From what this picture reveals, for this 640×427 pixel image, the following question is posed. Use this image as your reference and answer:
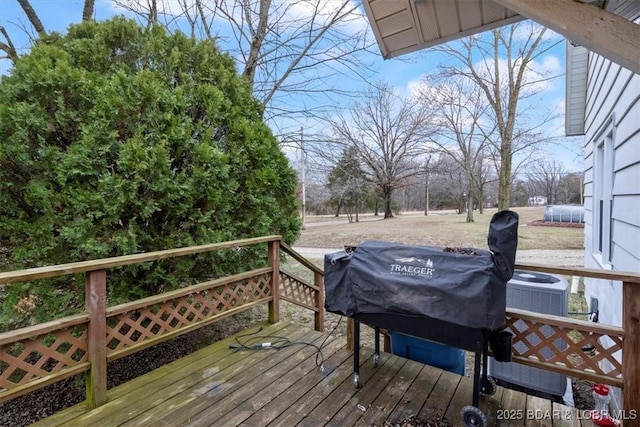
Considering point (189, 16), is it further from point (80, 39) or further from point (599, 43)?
point (599, 43)

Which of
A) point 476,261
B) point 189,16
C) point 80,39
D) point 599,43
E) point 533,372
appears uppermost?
point 189,16

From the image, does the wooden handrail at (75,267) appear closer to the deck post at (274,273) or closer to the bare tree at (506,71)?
the deck post at (274,273)

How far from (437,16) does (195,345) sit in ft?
12.8

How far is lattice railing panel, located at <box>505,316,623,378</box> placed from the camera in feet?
6.11

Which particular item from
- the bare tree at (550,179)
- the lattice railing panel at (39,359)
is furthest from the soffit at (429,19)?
the bare tree at (550,179)

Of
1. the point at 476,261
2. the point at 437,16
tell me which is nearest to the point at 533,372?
the point at 476,261

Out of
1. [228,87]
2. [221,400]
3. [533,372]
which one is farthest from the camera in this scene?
[228,87]

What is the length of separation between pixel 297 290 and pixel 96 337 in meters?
2.16

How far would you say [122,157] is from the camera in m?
2.65

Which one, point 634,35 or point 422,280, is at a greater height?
point 634,35

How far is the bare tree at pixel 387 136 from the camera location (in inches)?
707

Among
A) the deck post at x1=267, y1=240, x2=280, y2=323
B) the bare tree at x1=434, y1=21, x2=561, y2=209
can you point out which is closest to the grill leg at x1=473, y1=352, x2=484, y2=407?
the deck post at x1=267, y1=240, x2=280, y2=323

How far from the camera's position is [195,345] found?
3.87 metres

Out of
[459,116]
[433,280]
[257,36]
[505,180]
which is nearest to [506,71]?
[459,116]
